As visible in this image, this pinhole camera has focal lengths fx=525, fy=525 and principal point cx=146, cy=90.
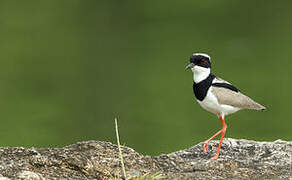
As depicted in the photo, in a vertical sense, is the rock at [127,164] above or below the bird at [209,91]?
below

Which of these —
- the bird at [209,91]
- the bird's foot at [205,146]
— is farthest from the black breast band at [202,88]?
the bird's foot at [205,146]

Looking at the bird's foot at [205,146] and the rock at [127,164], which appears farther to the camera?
the bird's foot at [205,146]

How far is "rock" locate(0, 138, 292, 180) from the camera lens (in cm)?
244

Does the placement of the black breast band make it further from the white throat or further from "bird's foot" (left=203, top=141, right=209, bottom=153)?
"bird's foot" (left=203, top=141, right=209, bottom=153)

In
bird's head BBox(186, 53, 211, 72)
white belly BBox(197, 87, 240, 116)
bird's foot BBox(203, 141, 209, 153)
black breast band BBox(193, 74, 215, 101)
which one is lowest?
bird's foot BBox(203, 141, 209, 153)

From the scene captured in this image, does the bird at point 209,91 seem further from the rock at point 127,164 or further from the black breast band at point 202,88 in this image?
the rock at point 127,164

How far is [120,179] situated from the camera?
2.45 meters

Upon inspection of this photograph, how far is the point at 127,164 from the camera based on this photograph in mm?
2689

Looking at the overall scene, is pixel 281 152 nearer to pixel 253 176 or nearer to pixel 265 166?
pixel 265 166

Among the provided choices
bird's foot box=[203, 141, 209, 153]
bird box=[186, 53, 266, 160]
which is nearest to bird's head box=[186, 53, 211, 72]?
bird box=[186, 53, 266, 160]

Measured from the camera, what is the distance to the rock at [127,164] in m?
2.44

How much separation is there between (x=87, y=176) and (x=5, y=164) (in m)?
0.38

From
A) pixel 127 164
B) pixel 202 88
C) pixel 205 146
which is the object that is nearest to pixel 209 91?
pixel 202 88

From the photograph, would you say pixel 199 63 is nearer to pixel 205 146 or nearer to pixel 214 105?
pixel 214 105
